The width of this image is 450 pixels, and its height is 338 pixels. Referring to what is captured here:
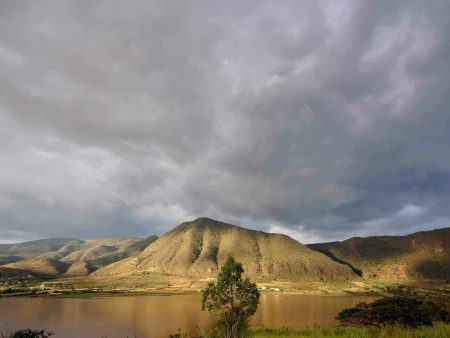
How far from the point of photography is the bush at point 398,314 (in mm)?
31941

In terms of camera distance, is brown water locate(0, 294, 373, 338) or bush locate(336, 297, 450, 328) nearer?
bush locate(336, 297, 450, 328)

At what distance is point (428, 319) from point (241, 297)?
64.0ft

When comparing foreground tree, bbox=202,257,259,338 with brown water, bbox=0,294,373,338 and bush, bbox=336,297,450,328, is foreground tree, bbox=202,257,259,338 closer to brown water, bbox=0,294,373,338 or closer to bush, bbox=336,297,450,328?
bush, bbox=336,297,450,328

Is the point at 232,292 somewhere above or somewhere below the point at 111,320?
above

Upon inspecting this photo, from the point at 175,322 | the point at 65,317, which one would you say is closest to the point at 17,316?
the point at 65,317

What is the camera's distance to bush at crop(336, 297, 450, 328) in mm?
31941

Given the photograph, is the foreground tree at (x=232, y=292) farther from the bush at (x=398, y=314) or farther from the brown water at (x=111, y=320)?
the brown water at (x=111, y=320)

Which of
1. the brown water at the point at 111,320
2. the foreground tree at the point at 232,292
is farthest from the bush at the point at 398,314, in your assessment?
the brown water at the point at 111,320

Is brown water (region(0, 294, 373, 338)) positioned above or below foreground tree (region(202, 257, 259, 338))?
below

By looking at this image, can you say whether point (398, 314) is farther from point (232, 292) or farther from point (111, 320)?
point (111, 320)

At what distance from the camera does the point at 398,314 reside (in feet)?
107

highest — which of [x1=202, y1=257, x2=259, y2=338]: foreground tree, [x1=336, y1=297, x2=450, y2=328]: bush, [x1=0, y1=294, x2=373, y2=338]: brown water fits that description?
[x1=202, y1=257, x2=259, y2=338]: foreground tree

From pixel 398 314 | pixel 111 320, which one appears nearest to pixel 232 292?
pixel 398 314

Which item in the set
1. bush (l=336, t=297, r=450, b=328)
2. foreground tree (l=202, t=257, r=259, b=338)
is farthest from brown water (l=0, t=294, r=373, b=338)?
foreground tree (l=202, t=257, r=259, b=338)
